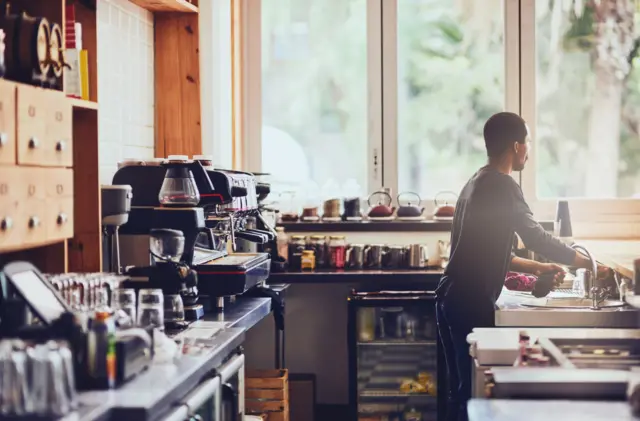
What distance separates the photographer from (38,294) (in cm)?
240

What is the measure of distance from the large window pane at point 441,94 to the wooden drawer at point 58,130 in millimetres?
3200

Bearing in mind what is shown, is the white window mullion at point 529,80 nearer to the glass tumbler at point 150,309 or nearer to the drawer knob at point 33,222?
the glass tumbler at point 150,309

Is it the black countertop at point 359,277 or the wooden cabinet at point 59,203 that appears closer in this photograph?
the wooden cabinet at point 59,203

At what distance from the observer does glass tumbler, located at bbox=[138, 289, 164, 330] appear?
2779mm

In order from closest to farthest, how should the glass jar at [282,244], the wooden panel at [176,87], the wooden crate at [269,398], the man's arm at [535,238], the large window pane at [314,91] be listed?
the man's arm at [535,238] → the wooden crate at [269,398] → the wooden panel at [176,87] → the glass jar at [282,244] → the large window pane at [314,91]

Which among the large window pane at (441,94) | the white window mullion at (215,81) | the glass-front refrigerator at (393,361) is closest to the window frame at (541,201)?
the large window pane at (441,94)

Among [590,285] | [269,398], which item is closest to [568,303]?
[590,285]

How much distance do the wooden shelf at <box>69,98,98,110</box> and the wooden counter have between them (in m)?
2.07

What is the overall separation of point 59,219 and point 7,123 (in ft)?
1.38

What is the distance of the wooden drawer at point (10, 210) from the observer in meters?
2.43

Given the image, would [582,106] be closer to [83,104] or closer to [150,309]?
[83,104]

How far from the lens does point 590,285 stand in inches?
159

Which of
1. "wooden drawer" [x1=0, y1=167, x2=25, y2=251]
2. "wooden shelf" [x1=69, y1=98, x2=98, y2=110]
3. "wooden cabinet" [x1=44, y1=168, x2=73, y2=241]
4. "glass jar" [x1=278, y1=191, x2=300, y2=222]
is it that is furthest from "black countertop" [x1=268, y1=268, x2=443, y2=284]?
"wooden drawer" [x1=0, y1=167, x2=25, y2=251]

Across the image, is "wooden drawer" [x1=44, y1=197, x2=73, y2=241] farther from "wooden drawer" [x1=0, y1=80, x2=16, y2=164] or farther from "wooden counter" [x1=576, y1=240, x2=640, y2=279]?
"wooden counter" [x1=576, y1=240, x2=640, y2=279]
